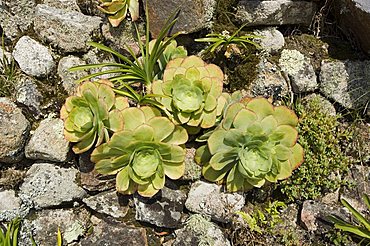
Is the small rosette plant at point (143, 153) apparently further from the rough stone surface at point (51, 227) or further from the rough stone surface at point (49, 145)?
the rough stone surface at point (51, 227)

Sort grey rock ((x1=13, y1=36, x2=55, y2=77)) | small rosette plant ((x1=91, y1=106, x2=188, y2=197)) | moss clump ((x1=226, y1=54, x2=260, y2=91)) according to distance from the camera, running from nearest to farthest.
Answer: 1. small rosette plant ((x1=91, y1=106, x2=188, y2=197))
2. grey rock ((x1=13, y1=36, x2=55, y2=77))
3. moss clump ((x1=226, y1=54, x2=260, y2=91))

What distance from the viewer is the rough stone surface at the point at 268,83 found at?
2.61 meters

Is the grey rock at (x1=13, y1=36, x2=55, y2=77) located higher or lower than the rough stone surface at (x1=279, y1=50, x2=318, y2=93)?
lower

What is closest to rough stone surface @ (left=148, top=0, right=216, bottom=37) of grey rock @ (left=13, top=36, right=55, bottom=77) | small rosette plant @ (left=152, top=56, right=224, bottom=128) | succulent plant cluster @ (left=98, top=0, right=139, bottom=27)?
succulent plant cluster @ (left=98, top=0, right=139, bottom=27)

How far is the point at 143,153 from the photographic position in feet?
7.57

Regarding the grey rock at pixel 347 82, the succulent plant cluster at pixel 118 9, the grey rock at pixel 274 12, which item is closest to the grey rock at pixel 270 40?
the grey rock at pixel 274 12

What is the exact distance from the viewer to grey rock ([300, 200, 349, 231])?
2.47 m

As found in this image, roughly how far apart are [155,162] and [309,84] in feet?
3.16

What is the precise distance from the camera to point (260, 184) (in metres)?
2.37

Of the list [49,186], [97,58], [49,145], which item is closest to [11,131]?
[49,145]

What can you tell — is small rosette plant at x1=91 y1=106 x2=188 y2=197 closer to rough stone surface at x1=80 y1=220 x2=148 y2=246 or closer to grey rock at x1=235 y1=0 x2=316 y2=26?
rough stone surface at x1=80 y1=220 x2=148 y2=246

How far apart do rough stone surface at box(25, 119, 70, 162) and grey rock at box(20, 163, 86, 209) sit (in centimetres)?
6

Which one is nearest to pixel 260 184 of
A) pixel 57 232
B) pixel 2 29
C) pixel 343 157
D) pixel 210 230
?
pixel 210 230

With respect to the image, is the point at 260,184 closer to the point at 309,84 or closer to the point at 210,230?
the point at 210,230
